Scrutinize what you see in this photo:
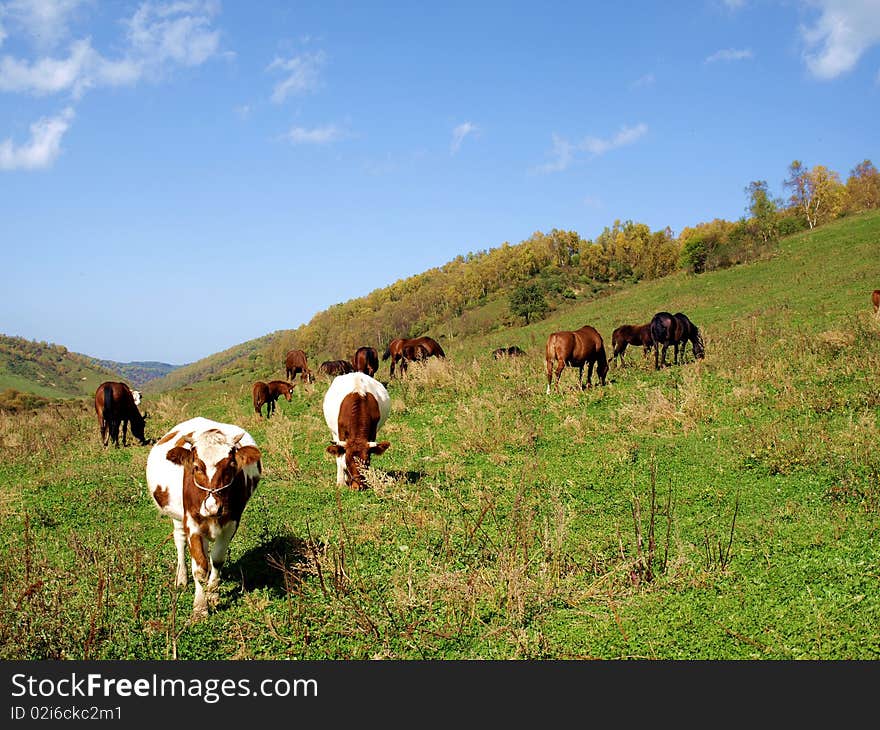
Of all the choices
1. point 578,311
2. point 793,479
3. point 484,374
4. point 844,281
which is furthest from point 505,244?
point 793,479

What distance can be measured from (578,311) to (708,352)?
30.5 m

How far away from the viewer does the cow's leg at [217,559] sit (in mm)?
5676

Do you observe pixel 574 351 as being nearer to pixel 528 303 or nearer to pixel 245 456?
pixel 245 456

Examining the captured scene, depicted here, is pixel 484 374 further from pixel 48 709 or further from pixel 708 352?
pixel 48 709

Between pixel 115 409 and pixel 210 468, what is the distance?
11.8m

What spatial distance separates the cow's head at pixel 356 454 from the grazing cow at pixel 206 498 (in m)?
3.14

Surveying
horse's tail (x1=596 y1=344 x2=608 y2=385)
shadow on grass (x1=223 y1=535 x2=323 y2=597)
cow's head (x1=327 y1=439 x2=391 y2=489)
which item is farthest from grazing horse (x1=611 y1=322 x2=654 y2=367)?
shadow on grass (x1=223 y1=535 x2=323 y2=597)

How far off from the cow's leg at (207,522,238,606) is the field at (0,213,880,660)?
7.2 inches

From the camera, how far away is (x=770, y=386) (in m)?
12.5

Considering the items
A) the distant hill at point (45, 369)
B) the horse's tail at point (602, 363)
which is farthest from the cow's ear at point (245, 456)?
the distant hill at point (45, 369)

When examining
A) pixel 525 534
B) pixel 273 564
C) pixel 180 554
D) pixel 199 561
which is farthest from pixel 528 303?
pixel 199 561

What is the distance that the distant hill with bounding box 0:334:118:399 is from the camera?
123387 millimetres

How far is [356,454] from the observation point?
9.37 metres

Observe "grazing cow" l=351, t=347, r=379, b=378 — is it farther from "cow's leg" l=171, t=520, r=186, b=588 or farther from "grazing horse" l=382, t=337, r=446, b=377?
"cow's leg" l=171, t=520, r=186, b=588
